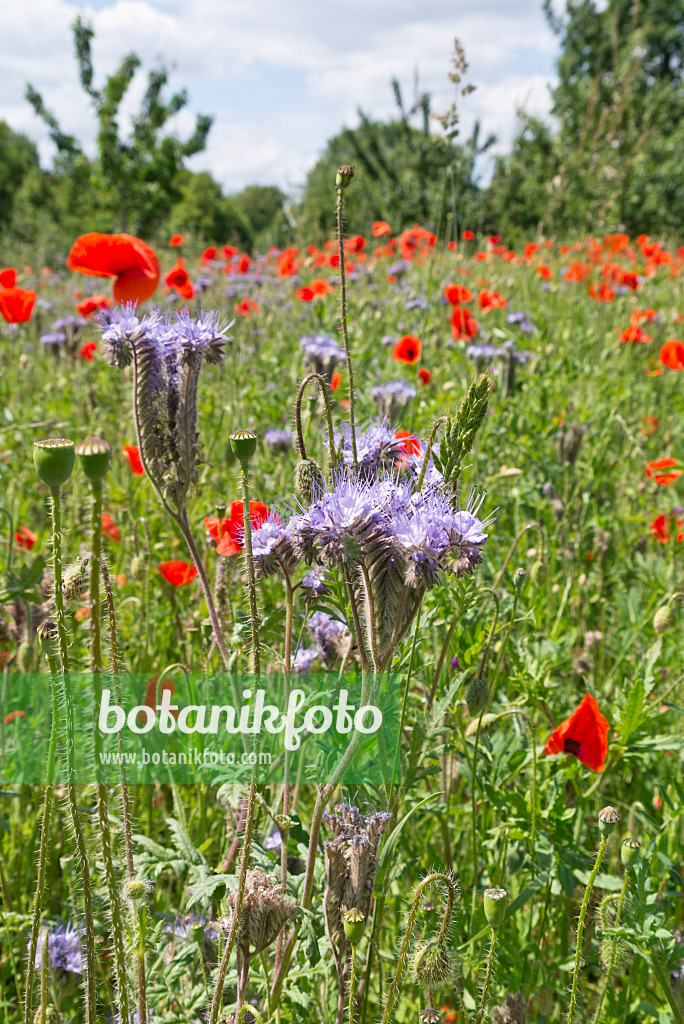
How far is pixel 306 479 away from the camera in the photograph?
135 cm

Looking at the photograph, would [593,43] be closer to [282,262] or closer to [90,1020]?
[282,262]

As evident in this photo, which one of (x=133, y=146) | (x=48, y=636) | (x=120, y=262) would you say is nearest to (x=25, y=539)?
(x=120, y=262)

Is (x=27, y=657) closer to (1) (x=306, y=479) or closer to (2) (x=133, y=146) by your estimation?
(1) (x=306, y=479)

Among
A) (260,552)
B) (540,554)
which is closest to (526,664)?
(540,554)

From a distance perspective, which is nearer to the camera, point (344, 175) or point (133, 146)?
point (344, 175)

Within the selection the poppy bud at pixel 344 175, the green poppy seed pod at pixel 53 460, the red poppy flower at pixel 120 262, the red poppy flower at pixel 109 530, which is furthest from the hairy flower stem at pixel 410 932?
the red poppy flower at pixel 109 530

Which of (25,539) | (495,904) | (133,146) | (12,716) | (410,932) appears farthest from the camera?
(133,146)

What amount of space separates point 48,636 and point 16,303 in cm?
301

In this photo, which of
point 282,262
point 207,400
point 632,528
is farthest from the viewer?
point 282,262

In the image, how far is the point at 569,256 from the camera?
→ 880 cm

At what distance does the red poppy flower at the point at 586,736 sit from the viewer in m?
1.64

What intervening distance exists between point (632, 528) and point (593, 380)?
1.48m

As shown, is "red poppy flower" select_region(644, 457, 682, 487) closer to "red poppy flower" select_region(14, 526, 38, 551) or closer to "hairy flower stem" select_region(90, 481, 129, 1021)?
"red poppy flower" select_region(14, 526, 38, 551)

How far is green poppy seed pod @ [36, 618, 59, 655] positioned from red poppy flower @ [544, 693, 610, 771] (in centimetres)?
110
